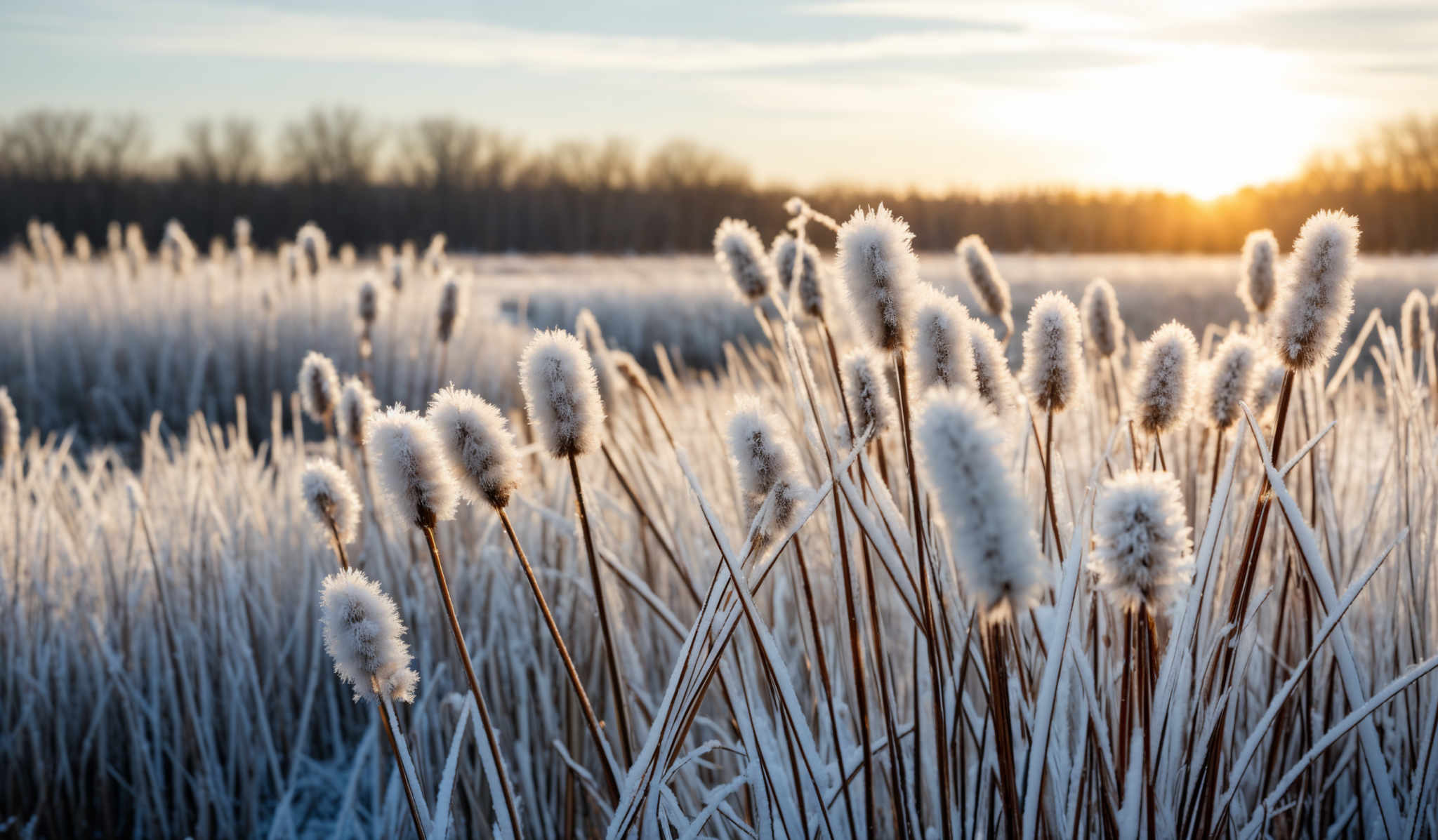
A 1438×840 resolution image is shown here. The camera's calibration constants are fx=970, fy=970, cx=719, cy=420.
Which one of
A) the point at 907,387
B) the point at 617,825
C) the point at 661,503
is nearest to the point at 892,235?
the point at 907,387

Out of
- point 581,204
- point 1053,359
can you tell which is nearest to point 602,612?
point 1053,359

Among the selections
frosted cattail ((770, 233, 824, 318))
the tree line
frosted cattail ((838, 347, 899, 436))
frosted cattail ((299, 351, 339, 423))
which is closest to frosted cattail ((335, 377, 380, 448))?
frosted cattail ((299, 351, 339, 423))

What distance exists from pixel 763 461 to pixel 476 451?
0.78 ft

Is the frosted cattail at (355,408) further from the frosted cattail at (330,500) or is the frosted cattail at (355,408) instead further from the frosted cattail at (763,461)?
the frosted cattail at (763,461)

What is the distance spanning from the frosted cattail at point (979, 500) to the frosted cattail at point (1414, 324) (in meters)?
1.53

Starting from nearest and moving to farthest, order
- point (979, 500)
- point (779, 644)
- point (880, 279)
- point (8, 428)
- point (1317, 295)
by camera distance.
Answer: point (979, 500) < point (880, 279) < point (1317, 295) < point (779, 644) < point (8, 428)

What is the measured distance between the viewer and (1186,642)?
874 millimetres

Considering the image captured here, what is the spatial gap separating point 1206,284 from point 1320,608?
10.8 metres

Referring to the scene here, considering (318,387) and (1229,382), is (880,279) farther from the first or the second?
(318,387)

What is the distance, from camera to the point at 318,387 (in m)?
1.79

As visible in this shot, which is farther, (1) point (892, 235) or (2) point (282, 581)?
(2) point (282, 581)

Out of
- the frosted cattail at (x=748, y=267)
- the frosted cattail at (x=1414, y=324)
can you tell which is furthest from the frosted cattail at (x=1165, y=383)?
the frosted cattail at (x=1414, y=324)

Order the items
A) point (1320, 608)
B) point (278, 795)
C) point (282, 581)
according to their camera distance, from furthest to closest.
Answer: point (282, 581) → point (278, 795) → point (1320, 608)

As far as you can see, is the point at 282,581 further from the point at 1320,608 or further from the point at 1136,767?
the point at 1320,608
